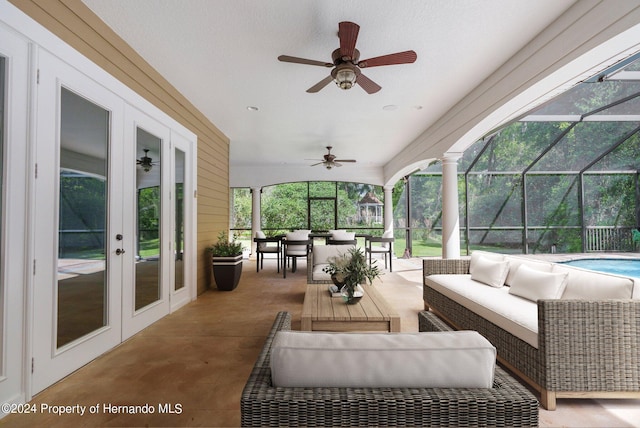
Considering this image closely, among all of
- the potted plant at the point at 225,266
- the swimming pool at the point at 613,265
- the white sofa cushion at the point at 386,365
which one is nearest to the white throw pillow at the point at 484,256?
the white sofa cushion at the point at 386,365

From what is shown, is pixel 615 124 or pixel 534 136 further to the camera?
pixel 534 136

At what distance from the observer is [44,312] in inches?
86.0

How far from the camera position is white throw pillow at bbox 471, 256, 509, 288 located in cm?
326

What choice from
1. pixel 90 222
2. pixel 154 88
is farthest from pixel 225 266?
pixel 154 88

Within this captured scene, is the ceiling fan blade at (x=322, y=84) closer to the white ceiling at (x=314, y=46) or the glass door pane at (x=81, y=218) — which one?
the white ceiling at (x=314, y=46)

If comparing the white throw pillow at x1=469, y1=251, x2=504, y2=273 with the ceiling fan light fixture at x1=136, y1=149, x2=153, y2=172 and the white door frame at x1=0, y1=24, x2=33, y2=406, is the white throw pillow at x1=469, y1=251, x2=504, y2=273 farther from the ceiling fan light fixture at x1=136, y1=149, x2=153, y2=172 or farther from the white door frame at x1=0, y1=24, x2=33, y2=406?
the white door frame at x1=0, y1=24, x2=33, y2=406

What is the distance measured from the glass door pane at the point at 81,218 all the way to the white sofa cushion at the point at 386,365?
7.69ft

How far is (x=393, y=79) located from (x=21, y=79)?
3.41m

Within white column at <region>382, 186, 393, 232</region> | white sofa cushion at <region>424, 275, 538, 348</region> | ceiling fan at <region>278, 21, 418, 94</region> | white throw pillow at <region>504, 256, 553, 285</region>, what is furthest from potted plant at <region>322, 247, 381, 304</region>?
white column at <region>382, 186, 393, 232</region>

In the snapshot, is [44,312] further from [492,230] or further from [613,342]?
[492,230]

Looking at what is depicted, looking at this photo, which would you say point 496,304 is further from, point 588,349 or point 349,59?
point 349,59

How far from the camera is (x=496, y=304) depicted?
8.46ft

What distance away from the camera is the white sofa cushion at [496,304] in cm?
213

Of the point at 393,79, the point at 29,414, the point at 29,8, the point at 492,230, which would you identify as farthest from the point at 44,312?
the point at 492,230
